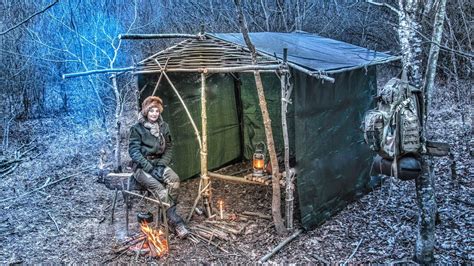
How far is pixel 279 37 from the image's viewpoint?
262 inches

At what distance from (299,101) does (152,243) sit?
8.51 ft

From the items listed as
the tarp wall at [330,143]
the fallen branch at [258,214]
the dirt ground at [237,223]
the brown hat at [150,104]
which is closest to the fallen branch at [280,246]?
the dirt ground at [237,223]

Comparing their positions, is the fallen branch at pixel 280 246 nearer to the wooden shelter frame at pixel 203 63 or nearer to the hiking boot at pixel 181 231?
the wooden shelter frame at pixel 203 63

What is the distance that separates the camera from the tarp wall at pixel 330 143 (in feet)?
16.9

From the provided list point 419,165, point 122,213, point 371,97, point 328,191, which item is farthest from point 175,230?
point 371,97

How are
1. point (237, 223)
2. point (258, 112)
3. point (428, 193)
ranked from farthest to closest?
point (258, 112)
point (237, 223)
point (428, 193)

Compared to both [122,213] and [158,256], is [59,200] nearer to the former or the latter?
[122,213]

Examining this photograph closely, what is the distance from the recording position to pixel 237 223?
5605mm

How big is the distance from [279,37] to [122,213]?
3.90 metres

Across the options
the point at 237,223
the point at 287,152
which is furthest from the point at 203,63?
the point at 237,223

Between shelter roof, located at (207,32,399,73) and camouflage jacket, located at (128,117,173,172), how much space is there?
5.64 ft

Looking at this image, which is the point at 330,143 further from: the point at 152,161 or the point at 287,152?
the point at 152,161

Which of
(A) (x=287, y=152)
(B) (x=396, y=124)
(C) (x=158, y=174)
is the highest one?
(B) (x=396, y=124)

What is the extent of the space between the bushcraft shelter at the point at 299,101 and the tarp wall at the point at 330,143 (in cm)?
1
